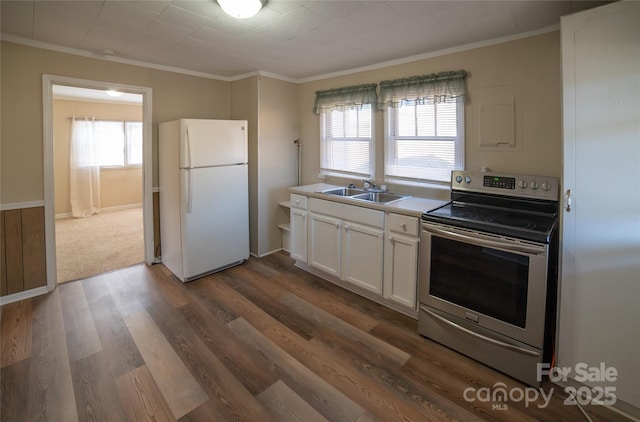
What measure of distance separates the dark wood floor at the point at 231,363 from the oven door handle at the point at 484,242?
822 millimetres

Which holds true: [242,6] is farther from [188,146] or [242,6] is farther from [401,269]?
[401,269]

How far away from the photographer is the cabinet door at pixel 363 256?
288 cm

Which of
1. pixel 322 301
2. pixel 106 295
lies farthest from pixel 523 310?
pixel 106 295

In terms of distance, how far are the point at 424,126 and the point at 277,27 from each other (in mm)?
1616

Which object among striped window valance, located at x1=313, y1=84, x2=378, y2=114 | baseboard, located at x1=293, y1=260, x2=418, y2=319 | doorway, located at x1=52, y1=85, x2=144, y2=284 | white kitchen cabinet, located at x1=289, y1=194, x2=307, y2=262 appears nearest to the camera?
baseboard, located at x1=293, y1=260, x2=418, y2=319

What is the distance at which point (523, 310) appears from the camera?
1.97 m

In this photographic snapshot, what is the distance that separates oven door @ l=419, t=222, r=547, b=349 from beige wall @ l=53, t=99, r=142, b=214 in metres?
6.85

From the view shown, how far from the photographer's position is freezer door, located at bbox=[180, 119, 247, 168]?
10.7 feet

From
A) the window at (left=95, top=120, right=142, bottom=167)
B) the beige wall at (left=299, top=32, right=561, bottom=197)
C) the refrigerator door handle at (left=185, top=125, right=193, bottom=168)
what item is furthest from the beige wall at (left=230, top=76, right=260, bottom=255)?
the window at (left=95, top=120, right=142, bottom=167)

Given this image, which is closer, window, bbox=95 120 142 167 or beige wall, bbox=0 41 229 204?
beige wall, bbox=0 41 229 204

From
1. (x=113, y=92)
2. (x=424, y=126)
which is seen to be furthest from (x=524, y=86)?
(x=113, y=92)

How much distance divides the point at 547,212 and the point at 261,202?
9.77 ft

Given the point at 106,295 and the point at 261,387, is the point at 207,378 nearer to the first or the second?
the point at 261,387

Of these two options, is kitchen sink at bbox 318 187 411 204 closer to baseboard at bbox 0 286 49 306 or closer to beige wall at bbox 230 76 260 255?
beige wall at bbox 230 76 260 255
